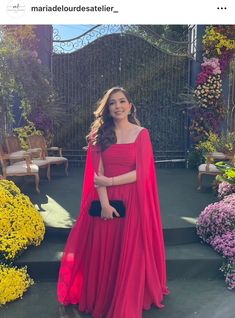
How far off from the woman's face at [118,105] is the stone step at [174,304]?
1611 mm

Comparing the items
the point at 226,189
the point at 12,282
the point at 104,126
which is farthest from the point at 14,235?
the point at 226,189

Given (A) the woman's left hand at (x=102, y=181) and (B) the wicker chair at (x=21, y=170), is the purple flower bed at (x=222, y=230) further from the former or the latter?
(B) the wicker chair at (x=21, y=170)

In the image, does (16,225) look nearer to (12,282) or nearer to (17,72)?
(12,282)

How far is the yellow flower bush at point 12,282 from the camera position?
122 inches

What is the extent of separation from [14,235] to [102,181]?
56.5 inches

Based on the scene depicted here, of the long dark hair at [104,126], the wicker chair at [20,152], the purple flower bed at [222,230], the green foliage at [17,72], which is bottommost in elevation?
the purple flower bed at [222,230]

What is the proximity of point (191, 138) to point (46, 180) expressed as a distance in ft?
11.3

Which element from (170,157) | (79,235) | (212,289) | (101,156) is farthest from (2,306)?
(170,157)

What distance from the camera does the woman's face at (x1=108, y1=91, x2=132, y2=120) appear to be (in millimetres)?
2555

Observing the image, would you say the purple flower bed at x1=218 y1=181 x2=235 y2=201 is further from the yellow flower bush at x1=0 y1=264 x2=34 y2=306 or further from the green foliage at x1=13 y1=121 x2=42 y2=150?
the green foliage at x1=13 y1=121 x2=42 y2=150

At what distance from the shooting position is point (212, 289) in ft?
11.1

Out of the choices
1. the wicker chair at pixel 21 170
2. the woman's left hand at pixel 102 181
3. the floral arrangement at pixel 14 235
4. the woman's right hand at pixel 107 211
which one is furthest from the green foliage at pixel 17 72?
the woman's right hand at pixel 107 211
